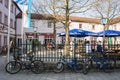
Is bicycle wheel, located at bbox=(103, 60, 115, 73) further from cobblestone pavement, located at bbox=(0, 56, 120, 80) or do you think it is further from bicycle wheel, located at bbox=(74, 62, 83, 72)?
bicycle wheel, located at bbox=(74, 62, 83, 72)

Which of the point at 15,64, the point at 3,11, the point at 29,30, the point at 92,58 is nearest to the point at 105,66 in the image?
the point at 92,58

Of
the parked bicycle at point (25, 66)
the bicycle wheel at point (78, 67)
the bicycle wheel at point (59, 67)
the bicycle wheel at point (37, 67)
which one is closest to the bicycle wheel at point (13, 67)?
the parked bicycle at point (25, 66)

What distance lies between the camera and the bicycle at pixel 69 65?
38.2ft

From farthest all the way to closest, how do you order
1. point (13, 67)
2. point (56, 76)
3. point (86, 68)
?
point (13, 67) < point (86, 68) < point (56, 76)

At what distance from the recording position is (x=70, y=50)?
13.0 meters

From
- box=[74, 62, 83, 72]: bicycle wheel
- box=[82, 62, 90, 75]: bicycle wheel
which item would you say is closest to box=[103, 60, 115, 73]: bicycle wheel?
box=[82, 62, 90, 75]: bicycle wheel

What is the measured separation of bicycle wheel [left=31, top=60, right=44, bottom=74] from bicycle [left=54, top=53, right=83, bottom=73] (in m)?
0.71

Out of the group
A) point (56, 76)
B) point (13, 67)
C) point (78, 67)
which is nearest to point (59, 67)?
point (78, 67)

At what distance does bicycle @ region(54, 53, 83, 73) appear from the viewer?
459 inches

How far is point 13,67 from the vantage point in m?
11.5

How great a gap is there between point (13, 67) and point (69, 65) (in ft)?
8.90

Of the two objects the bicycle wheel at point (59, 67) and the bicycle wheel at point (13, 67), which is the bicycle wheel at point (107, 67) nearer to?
the bicycle wheel at point (59, 67)

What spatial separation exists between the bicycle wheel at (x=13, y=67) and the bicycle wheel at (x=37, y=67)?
69 cm

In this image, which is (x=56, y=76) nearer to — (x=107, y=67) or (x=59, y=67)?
(x=59, y=67)
